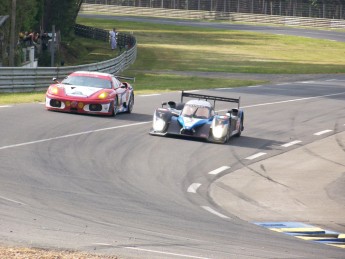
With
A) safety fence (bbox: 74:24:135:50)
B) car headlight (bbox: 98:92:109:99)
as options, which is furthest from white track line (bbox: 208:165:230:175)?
safety fence (bbox: 74:24:135:50)

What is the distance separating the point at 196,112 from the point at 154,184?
6586 millimetres

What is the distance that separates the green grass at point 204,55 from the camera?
1743 inches

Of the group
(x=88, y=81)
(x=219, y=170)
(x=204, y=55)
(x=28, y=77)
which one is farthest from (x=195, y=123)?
(x=204, y=55)

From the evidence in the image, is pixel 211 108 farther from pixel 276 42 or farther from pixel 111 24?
pixel 111 24

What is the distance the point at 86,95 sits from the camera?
26.0 meters

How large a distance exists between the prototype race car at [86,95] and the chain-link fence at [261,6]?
81.0 m

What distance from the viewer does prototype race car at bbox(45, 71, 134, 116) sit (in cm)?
2602

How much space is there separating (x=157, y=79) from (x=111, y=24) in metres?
52.6

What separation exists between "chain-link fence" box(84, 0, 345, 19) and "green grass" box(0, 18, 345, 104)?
62.5 feet

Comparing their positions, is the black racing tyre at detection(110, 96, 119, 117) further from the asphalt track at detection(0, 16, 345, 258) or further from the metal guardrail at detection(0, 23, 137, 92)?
the metal guardrail at detection(0, 23, 137, 92)

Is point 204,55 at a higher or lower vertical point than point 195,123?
lower

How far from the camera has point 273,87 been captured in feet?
139

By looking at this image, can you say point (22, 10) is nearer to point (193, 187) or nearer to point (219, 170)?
point (219, 170)

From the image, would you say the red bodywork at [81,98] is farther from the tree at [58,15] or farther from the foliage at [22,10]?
the tree at [58,15]
